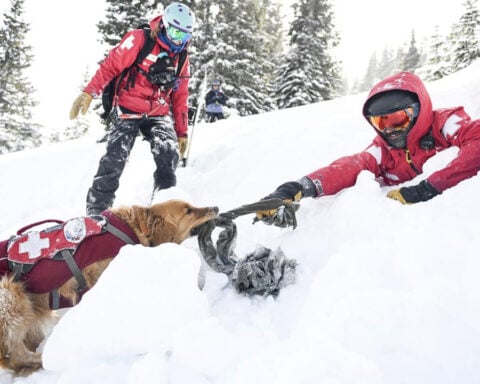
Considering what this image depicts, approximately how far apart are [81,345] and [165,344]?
1.32 feet

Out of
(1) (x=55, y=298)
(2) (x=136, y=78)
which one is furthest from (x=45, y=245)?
(2) (x=136, y=78)

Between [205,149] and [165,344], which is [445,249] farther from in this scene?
[205,149]

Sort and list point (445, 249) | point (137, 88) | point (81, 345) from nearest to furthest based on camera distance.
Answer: point (81, 345) < point (445, 249) < point (137, 88)

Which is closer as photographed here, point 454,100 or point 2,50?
point 454,100

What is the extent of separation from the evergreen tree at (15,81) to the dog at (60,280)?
2121cm

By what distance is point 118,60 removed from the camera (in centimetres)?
429

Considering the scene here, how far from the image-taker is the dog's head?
9.14 feet

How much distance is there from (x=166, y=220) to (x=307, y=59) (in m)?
21.5

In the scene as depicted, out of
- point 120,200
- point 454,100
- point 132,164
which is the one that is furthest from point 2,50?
point 454,100

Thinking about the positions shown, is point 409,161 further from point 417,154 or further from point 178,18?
point 178,18

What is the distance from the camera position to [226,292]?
7.97 ft

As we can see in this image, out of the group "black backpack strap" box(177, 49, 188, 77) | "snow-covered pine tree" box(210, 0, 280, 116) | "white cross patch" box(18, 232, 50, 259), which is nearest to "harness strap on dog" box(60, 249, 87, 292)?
"white cross patch" box(18, 232, 50, 259)

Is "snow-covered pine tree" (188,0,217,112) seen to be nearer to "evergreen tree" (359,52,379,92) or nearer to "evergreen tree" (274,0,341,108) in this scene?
"evergreen tree" (274,0,341,108)

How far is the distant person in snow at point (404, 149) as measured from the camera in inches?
111
